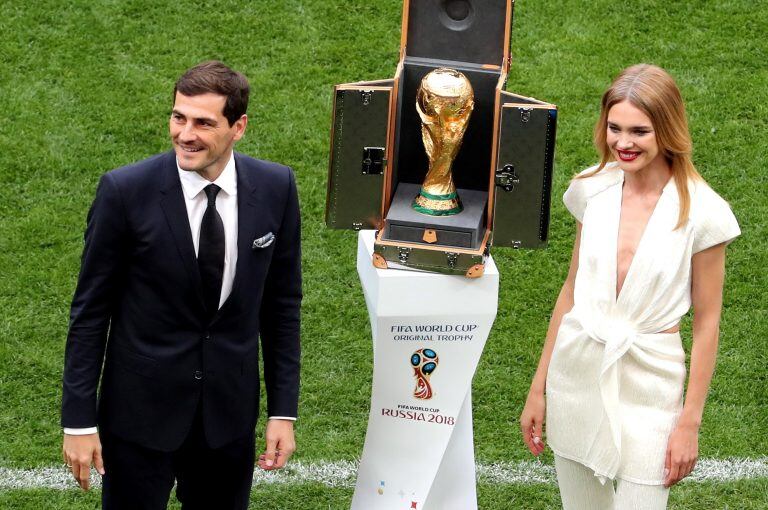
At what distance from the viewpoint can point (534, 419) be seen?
4.50 meters

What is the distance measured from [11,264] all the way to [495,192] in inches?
116

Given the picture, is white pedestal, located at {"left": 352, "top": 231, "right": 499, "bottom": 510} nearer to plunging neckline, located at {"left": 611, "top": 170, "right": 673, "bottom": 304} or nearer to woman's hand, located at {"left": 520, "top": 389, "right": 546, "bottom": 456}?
woman's hand, located at {"left": 520, "top": 389, "right": 546, "bottom": 456}

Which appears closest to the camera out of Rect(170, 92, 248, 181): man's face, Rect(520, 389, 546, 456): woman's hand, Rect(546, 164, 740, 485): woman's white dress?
Rect(170, 92, 248, 181): man's face

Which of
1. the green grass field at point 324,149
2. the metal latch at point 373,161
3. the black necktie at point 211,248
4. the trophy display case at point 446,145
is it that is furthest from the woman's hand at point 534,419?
the black necktie at point 211,248

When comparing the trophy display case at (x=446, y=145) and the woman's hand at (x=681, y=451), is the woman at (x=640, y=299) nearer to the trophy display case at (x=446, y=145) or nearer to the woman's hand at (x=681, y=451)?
the woman's hand at (x=681, y=451)

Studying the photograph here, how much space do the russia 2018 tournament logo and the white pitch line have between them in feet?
2.96

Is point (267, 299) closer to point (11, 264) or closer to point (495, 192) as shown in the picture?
point (495, 192)

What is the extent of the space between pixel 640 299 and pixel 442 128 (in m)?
0.90

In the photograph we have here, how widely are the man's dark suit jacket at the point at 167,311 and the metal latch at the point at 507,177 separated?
2.35 ft

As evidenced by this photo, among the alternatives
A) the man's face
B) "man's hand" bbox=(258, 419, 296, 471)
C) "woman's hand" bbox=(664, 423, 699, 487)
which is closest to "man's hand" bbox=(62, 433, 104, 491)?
"man's hand" bbox=(258, 419, 296, 471)

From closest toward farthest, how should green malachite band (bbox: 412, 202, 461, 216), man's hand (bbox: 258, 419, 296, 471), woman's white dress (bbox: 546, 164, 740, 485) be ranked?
woman's white dress (bbox: 546, 164, 740, 485) < man's hand (bbox: 258, 419, 296, 471) < green malachite band (bbox: 412, 202, 461, 216)

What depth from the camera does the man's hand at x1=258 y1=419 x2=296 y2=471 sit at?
166 inches

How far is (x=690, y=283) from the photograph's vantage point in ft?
13.5

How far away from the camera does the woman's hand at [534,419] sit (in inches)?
176
